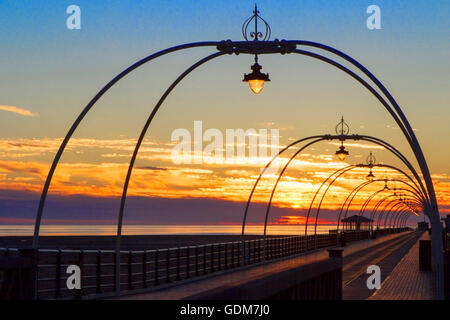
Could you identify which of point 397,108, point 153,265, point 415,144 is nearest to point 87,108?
point 397,108

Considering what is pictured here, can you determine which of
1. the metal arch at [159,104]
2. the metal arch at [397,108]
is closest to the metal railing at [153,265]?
the metal arch at [159,104]

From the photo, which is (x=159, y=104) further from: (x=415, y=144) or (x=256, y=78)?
(x=415, y=144)

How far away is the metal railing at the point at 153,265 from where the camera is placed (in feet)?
59.8

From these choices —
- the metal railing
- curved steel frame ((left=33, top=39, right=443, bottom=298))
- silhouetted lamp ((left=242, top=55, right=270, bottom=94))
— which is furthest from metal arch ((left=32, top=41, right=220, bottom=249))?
silhouetted lamp ((left=242, top=55, right=270, bottom=94))

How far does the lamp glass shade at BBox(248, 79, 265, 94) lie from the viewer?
1486 centimetres

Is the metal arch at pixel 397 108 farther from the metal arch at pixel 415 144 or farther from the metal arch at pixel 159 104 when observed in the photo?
the metal arch at pixel 159 104

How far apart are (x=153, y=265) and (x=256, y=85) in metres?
41.1

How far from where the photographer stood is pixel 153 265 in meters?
54.5

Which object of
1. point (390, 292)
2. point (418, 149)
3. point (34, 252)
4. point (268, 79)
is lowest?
point (390, 292)

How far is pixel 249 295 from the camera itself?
6.81 m

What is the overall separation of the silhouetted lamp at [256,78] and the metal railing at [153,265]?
16.7 feet
